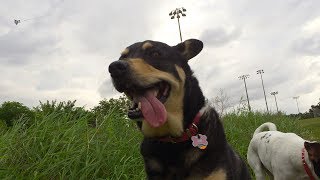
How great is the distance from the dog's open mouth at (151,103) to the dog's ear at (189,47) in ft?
2.20

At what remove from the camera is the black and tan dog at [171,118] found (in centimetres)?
335

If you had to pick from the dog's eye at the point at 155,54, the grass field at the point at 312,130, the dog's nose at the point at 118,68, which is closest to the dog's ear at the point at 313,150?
the dog's eye at the point at 155,54

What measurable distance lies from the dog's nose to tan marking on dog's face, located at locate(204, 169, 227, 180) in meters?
1.04

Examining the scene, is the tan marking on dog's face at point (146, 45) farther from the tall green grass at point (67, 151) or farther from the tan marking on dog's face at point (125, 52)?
the tall green grass at point (67, 151)

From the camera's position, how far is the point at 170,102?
3.54 m

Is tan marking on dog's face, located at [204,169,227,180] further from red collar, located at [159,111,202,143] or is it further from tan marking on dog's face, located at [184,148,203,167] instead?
red collar, located at [159,111,202,143]

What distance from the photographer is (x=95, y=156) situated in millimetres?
5492

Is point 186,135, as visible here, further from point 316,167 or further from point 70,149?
point 316,167

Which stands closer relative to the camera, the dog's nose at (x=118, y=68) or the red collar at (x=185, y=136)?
the dog's nose at (x=118, y=68)

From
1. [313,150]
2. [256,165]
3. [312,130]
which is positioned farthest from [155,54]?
[312,130]

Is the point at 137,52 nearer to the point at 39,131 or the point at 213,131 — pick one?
the point at 213,131

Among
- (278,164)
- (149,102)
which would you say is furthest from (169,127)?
(278,164)

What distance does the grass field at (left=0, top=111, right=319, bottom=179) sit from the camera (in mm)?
4867

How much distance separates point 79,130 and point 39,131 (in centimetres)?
57
